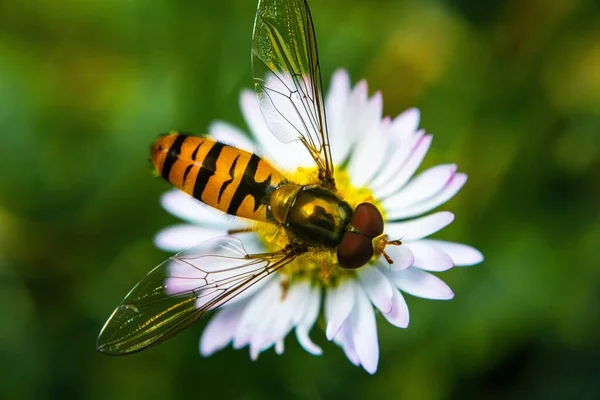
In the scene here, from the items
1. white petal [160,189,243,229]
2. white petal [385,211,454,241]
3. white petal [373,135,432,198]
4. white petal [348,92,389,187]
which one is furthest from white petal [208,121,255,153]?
white petal [385,211,454,241]

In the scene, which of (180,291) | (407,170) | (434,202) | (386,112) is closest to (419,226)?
(434,202)

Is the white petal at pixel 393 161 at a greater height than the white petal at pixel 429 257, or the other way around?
the white petal at pixel 393 161

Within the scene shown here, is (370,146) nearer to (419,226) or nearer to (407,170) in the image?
(407,170)

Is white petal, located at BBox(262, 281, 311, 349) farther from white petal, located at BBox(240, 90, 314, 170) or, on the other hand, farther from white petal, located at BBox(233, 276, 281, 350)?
white petal, located at BBox(240, 90, 314, 170)

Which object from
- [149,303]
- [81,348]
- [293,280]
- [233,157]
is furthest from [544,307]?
[81,348]

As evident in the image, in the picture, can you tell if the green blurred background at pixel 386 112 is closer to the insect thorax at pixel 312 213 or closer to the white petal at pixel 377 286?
the white petal at pixel 377 286

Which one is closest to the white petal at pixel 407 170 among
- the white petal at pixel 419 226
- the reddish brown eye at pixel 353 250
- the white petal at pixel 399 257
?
the white petal at pixel 419 226
